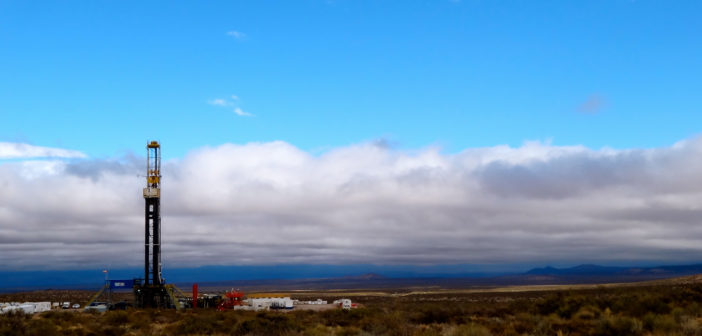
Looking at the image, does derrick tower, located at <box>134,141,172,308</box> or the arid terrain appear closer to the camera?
the arid terrain

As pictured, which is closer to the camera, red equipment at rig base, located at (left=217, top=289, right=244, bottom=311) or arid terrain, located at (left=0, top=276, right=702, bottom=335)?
arid terrain, located at (left=0, top=276, right=702, bottom=335)

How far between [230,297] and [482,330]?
33.8m

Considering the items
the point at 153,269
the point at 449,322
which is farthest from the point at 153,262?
the point at 449,322

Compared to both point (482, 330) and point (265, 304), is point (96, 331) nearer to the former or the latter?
point (482, 330)

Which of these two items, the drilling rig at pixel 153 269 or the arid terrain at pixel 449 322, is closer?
the arid terrain at pixel 449 322

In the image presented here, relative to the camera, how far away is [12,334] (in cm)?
2419

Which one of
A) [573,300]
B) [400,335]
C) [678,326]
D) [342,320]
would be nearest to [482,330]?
[400,335]

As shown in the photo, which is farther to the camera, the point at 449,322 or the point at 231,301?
the point at 231,301

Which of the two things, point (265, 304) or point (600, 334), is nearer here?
point (600, 334)

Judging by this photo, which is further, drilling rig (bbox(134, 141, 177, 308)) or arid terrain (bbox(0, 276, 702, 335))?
drilling rig (bbox(134, 141, 177, 308))

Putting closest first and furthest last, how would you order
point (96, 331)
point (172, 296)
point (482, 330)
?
point (482, 330)
point (96, 331)
point (172, 296)

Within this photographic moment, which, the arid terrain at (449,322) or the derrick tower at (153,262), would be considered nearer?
the arid terrain at (449,322)

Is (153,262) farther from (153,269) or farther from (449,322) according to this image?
(449,322)

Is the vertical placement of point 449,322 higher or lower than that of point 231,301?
lower
